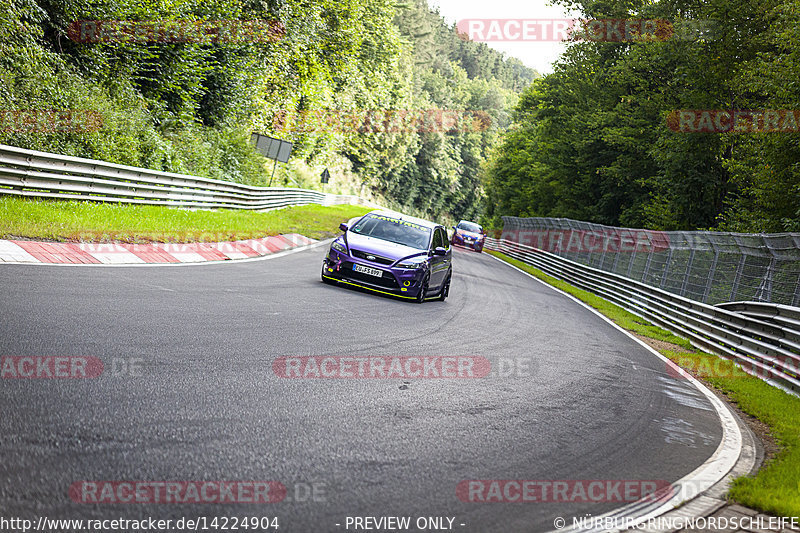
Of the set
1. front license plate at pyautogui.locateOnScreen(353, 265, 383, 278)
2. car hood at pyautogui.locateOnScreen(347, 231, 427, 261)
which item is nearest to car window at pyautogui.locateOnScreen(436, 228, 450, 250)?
car hood at pyautogui.locateOnScreen(347, 231, 427, 261)

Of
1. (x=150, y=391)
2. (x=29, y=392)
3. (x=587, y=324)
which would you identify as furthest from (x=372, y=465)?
(x=587, y=324)

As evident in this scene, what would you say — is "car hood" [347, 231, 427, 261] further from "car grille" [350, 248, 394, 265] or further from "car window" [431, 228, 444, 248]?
"car window" [431, 228, 444, 248]

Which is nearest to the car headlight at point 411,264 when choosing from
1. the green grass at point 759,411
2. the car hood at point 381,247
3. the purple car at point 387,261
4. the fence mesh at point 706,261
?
the purple car at point 387,261

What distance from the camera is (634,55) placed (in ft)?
114

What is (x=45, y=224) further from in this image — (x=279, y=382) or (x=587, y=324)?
(x=587, y=324)

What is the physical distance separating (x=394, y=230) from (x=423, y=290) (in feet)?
5.21

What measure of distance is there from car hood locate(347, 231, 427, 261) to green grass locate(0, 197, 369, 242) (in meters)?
4.08

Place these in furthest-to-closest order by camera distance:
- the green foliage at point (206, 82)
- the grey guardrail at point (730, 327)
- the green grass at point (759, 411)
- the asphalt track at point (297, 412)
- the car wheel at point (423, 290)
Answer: the green foliage at point (206, 82) → the car wheel at point (423, 290) → the grey guardrail at point (730, 327) → the green grass at point (759, 411) → the asphalt track at point (297, 412)

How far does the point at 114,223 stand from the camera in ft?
48.8

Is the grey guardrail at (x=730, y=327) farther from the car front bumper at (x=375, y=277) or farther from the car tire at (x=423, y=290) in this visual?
the car front bumper at (x=375, y=277)

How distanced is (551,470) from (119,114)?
2060 cm

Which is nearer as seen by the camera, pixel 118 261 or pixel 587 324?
pixel 118 261

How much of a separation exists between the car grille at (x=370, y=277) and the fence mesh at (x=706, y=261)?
21.6 ft

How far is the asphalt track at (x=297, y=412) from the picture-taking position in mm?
3781
